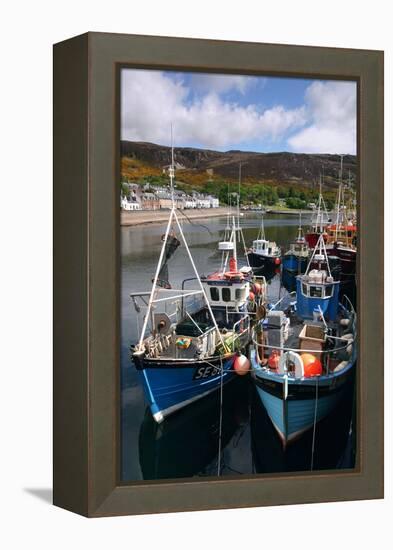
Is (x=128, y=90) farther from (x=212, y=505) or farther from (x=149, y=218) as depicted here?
(x=212, y=505)

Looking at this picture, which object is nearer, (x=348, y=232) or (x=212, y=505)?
(x=212, y=505)

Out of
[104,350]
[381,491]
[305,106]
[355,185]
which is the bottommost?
[381,491]

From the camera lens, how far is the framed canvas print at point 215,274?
6.67m

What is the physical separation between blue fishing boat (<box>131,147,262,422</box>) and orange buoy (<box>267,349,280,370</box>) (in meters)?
0.19

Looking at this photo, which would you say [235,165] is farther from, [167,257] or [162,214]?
[167,257]

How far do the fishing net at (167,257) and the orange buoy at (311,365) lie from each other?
1174 millimetres

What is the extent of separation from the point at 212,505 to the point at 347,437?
117 centimetres

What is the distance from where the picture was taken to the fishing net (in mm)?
6922

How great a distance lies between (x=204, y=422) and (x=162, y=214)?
1.51m

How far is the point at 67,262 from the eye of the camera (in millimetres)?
6785

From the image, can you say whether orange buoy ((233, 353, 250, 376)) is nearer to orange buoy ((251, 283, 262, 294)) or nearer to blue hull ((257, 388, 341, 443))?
blue hull ((257, 388, 341, 443))

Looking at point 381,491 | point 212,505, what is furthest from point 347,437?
point 212,505

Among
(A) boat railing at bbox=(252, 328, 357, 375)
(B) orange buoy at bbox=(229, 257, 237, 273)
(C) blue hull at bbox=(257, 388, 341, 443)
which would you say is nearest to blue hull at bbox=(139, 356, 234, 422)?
(A) boat railing at bbox=(252, 328, 357, 375)

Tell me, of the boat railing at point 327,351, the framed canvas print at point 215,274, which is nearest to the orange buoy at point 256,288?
the framed canvas print at point 215,274
